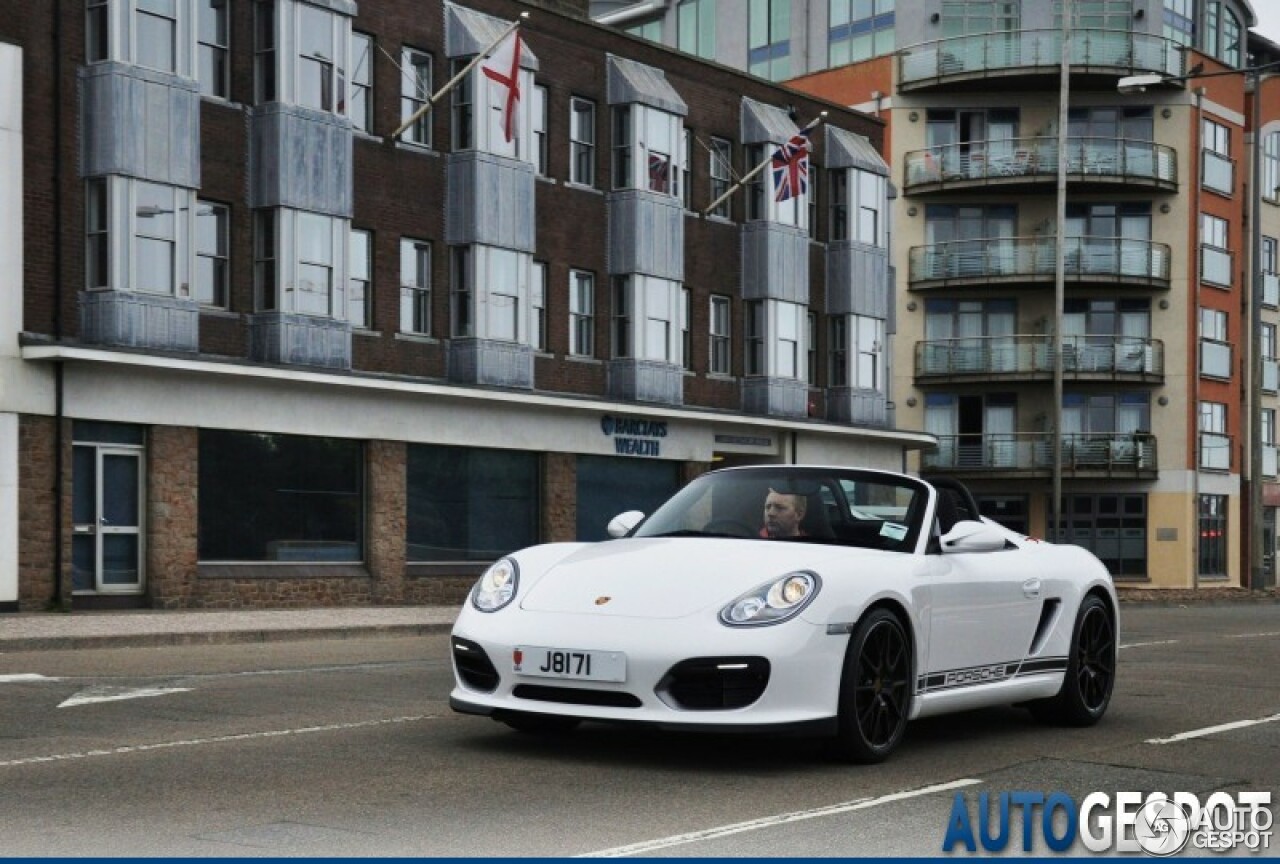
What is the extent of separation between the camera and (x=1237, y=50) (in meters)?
68.7

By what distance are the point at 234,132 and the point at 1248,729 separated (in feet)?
73.4

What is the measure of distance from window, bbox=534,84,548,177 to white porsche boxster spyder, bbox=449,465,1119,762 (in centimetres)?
2691

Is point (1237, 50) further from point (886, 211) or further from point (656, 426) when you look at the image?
point (656, 426)

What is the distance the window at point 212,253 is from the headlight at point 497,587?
838 inches

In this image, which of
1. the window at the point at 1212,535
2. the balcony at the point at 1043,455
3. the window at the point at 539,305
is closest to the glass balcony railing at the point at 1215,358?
→ the balcony at the point at 1043,455

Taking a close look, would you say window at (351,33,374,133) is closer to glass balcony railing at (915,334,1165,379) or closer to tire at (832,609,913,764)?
tire at (832,609,913,764)

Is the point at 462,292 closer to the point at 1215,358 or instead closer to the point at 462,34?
the point at 462,34

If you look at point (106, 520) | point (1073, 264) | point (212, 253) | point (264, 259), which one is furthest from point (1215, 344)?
point (106, 520)

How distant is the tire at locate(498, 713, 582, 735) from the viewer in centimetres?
851

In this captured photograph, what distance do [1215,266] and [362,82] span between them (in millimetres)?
38361

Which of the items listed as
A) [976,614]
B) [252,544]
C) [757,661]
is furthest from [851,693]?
[252,544]

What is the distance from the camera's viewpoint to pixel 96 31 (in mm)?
27625

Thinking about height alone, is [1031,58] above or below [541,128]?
above

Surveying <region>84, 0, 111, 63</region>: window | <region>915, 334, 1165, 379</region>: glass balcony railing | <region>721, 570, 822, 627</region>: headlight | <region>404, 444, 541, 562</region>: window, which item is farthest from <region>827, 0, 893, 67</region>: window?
<region>721, 570, 822, 627</region>: headlight
